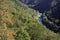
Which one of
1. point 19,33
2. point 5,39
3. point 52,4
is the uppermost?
point 5,39

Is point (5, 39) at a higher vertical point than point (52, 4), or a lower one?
higher

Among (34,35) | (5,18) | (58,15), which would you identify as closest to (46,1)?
(58,15)

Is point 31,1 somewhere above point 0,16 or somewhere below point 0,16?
below

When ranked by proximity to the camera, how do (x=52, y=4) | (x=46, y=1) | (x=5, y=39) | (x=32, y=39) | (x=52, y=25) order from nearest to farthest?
1. (x=5, y=39)
2. (x=32, y=39)
3. (x=52, y=25)
4. (x=52, y=4)
5. (x=46, y=1)

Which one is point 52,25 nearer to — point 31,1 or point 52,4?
point 52,4

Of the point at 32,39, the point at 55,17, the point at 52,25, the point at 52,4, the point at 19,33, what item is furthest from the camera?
the point at 52,4

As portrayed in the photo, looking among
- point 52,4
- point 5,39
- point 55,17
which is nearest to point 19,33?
point 5,39

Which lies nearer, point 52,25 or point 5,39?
point 5,39

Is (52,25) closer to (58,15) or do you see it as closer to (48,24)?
(48,24)

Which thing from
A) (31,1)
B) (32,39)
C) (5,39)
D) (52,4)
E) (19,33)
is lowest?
(31,1)
